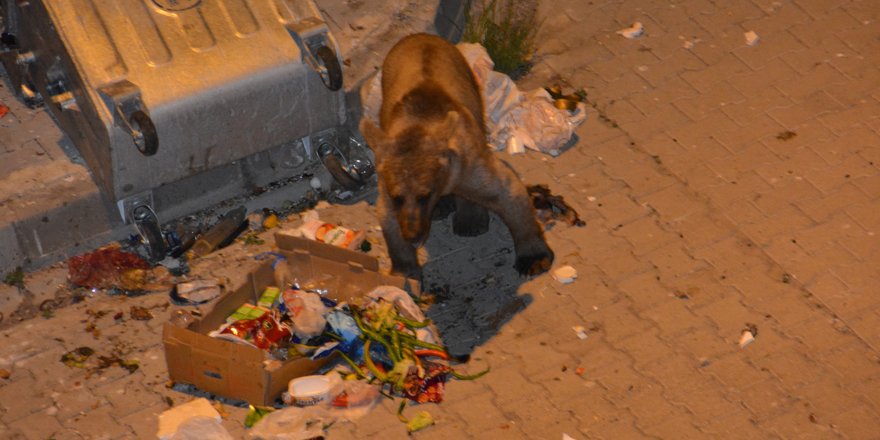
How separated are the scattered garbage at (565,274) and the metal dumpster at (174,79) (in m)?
2.23

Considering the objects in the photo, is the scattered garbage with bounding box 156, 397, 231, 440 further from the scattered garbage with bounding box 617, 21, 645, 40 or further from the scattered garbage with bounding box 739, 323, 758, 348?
the scattered garbage with bounding box 617, 21, 645, 40

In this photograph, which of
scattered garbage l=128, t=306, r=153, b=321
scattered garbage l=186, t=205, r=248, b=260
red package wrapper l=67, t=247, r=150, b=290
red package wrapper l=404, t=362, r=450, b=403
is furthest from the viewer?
scattered garbage l=186, t=205, r=248, b=260

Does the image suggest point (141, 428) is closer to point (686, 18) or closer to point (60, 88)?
point (60, 88)

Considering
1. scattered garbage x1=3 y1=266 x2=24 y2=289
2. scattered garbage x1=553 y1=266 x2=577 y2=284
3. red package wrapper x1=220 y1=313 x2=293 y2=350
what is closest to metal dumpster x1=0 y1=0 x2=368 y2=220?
scattered garbage x1=3 y1=266 x2=24 y2=289

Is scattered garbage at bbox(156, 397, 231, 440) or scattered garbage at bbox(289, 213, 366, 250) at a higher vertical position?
scattered garbage at bbox(289, 213, 366, 250)

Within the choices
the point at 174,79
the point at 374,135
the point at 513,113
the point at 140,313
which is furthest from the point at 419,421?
the point at 513,113

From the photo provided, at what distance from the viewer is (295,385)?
8703mm

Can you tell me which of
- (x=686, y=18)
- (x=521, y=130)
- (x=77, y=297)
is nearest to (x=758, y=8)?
(x=686, y=18)

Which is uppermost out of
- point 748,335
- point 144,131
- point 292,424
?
point 144,131

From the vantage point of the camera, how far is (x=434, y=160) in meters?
8.88

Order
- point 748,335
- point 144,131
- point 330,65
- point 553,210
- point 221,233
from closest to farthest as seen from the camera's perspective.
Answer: point 144,131, point 748,335, point 330,65, point 221,233, point 553,210

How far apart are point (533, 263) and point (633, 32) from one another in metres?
3.35

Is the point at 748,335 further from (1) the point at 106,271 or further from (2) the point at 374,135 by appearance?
(1) the point at 106,271

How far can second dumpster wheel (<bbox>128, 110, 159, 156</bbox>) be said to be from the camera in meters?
8.91
